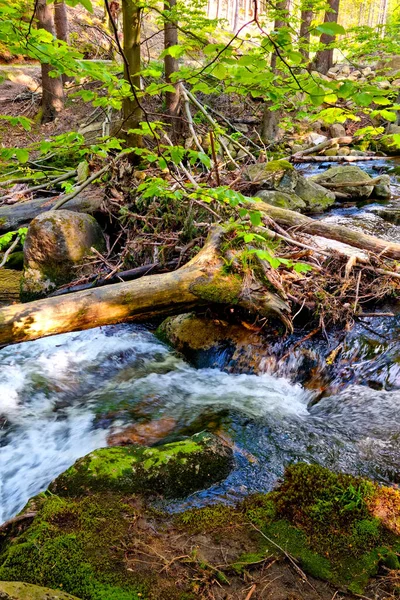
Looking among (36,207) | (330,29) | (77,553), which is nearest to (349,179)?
(36,207)

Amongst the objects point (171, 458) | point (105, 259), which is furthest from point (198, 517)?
point (105, 259)

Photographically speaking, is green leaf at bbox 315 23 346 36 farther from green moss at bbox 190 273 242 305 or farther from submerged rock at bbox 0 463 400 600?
green moss at bbox 190 273 242 305

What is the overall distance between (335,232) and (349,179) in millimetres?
5330

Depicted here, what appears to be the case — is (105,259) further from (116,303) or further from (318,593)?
(318,593)

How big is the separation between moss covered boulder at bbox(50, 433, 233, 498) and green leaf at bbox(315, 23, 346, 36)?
252 centimetres

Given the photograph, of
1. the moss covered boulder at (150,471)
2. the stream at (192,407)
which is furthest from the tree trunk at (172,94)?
the moss covered boulder at (150,471)

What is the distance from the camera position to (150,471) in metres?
2.68

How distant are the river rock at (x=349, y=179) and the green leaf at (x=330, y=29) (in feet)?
28.4

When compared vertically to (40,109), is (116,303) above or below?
below

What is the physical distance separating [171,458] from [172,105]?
24.2 feet

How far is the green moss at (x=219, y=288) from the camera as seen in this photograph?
13.4ft

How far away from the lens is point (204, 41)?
2389 mm

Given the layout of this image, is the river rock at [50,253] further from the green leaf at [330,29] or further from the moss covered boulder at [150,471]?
the green leaf at [330,29]

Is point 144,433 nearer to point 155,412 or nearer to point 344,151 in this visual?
point 155,412
